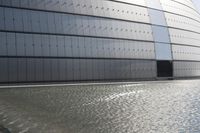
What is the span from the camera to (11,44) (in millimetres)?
29906

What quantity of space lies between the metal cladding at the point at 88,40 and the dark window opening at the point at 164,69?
0.51 metres

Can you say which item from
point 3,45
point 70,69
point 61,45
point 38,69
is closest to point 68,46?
point 61,45

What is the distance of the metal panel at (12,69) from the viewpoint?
2947 cm

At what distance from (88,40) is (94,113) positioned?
60.3 ft

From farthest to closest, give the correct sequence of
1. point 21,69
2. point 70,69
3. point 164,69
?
point 164,69, point 70,69, point 21,69

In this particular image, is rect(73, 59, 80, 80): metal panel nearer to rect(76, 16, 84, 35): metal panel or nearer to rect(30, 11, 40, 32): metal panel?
rect(76, 16, 84, 35): metal panel

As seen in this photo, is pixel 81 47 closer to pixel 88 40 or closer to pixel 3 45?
pixel 88 40

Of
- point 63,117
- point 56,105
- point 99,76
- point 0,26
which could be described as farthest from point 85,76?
point 63,117

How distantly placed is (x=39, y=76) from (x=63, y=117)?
15.1 metres

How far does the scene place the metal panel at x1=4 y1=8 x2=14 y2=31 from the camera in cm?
3027

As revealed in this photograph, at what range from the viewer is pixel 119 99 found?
23.9 meters

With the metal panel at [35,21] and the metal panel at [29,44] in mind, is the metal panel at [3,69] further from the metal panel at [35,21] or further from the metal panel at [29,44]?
the metal panel at [35,21]

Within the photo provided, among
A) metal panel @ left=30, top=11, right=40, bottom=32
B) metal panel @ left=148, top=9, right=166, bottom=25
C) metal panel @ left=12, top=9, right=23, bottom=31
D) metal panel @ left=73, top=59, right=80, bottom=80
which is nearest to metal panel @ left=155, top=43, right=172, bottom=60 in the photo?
metal panel @ left=148, top=9, right=166, bottom=25

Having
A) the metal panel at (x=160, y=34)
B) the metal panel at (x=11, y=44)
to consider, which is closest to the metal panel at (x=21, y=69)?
the metal panel at (x=11, y=44)
